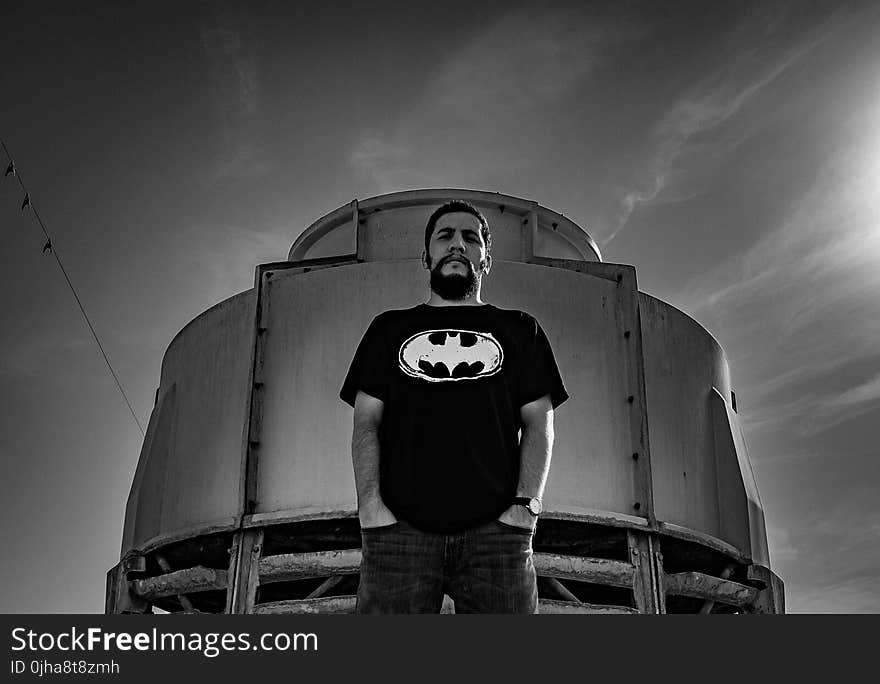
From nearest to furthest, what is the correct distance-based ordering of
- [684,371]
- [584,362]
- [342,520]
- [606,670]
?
[606,670], [342,520], [584,362], [684,371]

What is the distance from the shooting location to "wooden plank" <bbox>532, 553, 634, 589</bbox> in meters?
9.40

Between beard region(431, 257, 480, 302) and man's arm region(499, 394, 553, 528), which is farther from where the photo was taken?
beard region(431, 257, 480, 302)

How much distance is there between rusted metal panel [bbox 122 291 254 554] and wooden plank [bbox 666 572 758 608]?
4.17 metres

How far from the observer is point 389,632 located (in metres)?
3.05

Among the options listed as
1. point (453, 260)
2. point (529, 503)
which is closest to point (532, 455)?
point (529, 503)

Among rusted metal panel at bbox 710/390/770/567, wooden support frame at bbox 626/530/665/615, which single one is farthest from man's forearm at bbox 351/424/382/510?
rusted metal panel at bbox 710/390/770/567

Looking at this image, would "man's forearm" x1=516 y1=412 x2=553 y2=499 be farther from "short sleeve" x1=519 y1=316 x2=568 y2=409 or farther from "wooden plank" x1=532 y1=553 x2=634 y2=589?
"wooden plank" x1=532 y1=553 x2=634 y2=589

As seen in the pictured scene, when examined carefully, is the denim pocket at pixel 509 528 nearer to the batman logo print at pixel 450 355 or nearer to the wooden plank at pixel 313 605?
the batman logo print at pixel 450 355

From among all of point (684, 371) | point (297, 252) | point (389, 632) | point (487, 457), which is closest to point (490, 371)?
point (487, 457)

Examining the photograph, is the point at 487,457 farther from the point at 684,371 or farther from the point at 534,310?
the point at 684,371

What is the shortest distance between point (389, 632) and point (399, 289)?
7459 millimetres

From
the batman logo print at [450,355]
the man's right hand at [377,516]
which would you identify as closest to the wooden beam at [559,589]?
the batman logo print at [450,355]

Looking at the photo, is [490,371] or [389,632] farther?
[490,371]

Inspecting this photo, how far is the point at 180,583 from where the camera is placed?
10.3m
